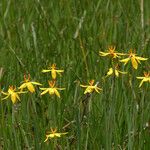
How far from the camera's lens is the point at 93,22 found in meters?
3.16

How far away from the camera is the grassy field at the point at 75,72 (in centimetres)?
168

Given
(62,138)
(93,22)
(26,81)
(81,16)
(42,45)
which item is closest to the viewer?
(26,81)

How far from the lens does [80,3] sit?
3.40m

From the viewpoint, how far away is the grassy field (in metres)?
1.68

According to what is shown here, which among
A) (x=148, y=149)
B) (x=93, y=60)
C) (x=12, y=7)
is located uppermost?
(x=12, y=7)

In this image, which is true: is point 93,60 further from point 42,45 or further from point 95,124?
point 95,124

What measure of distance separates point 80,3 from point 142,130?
1.74 m

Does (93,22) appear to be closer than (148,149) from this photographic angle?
No

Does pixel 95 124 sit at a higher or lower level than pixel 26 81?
lower

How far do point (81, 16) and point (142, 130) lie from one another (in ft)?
5.51

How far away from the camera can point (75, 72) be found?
241 cm

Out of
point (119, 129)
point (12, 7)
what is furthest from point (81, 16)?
point (119, 129)

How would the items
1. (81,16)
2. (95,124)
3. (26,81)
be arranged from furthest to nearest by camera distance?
1. (81,16)
2. (95,124)
3. (26,81)

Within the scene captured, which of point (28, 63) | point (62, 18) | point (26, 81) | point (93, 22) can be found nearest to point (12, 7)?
point (62, 18)
